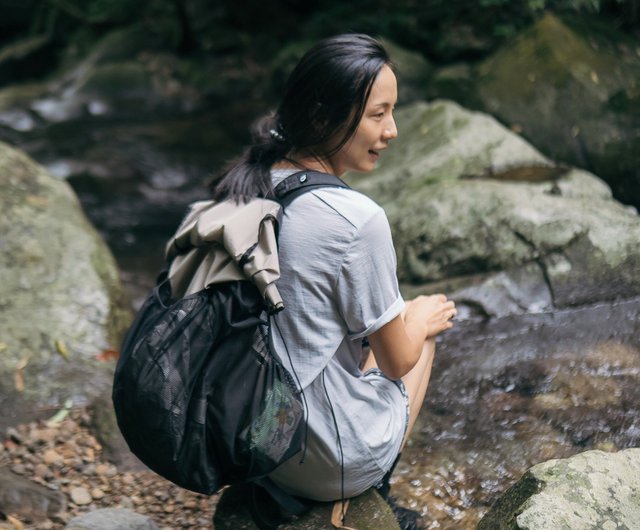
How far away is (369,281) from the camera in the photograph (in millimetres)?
2246

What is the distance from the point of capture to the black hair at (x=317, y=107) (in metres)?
2.31

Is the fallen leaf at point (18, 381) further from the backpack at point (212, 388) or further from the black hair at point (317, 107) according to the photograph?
the black hair at point (317, 107)

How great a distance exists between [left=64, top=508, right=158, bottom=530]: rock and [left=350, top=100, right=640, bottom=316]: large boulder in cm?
228

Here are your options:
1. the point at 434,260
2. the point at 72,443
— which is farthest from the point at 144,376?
the point at 434,260

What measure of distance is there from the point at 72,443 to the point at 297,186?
2.00 metres

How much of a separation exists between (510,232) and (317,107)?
2.45 m

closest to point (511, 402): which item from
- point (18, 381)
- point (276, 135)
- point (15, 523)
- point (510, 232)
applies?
point (510, 232)

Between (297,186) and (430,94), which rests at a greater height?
Answer: (297,186)

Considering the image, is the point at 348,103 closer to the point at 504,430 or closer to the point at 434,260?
the point at 504,430

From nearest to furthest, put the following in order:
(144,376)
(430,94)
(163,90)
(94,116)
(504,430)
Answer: (144,376), (504,430), (430,94), (94,116), (163,90)

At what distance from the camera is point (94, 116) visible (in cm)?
1030

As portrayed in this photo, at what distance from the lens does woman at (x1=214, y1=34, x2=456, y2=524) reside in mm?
2234

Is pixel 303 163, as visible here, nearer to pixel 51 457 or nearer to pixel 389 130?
pixel 389 130

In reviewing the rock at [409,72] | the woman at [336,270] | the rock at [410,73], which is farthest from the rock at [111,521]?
the rock at [410,73]
